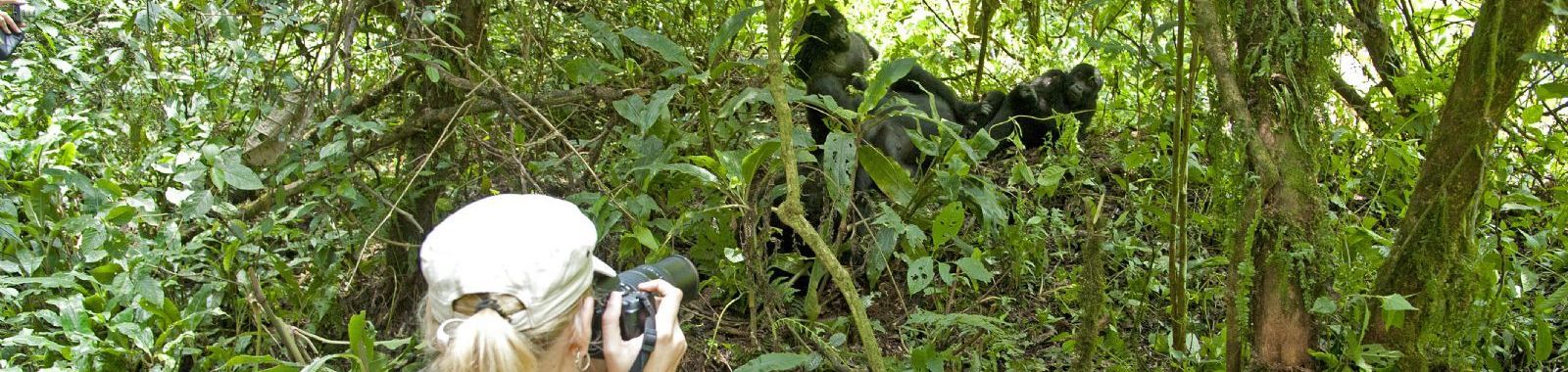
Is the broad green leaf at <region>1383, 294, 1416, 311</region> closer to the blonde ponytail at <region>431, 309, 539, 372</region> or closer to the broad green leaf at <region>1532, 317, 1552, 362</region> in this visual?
the broad green leaf at <region>1532, 317, 1552, 362</region>

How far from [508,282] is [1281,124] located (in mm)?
1428

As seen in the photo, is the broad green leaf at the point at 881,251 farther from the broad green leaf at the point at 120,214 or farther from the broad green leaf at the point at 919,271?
the broad green leaf at the point at 120,214

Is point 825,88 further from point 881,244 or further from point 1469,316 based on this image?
point 1469,316

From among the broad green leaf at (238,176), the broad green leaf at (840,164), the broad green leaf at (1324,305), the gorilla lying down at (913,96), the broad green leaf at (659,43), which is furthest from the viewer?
the gorilla lying down at (913,96)

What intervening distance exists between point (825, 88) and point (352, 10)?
184cm

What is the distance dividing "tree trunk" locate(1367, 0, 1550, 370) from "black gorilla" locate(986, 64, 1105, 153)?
6.84 ft

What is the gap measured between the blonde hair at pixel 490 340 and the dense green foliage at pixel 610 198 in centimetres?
93

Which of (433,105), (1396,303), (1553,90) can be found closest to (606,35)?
(433,105)

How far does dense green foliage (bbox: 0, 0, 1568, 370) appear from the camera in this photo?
2.30 metres

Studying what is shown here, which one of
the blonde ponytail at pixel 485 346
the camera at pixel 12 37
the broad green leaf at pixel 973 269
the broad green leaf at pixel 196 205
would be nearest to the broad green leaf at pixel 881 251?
the broad green leaf at pixel 973 269

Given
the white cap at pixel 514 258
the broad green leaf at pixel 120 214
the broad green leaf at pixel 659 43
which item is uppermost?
the broad green leaf at pixel 659 43

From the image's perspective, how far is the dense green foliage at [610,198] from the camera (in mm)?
2299

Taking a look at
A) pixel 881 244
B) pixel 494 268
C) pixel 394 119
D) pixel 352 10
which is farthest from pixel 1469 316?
pixel 394 119

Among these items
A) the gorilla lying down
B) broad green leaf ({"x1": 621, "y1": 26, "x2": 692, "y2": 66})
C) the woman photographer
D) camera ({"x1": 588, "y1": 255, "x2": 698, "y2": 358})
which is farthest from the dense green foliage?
the woman photographer
